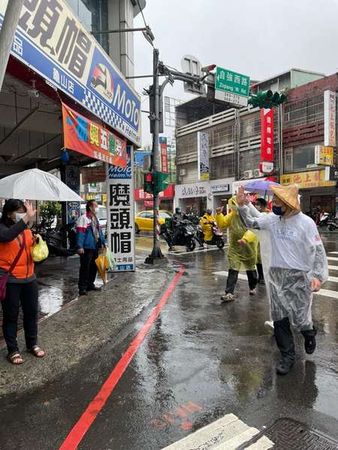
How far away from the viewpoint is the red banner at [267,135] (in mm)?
28250

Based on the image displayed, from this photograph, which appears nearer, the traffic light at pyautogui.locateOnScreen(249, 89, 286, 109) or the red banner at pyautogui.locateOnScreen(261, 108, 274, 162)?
the traffic light at pyautogui.locateOnScreen(249, 89, 286, 109)

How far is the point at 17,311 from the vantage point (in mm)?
4332

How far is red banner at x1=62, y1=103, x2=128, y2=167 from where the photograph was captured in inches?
214

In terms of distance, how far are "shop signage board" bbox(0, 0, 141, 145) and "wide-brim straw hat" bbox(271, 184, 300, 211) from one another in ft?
10.0

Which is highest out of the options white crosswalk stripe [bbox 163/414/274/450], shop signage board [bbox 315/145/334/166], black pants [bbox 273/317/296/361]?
shop signage board [bbox 315/145/334/166]

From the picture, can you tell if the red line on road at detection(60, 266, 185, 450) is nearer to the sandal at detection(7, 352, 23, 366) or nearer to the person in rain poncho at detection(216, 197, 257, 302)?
the sandal at detection(7, 352, 23, 366)

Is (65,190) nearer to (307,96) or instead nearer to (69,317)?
(69,317)

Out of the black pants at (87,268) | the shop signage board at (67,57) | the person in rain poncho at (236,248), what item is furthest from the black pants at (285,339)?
the black pants at (87,268)

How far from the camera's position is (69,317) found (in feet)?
20.1

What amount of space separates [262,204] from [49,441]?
220 inches

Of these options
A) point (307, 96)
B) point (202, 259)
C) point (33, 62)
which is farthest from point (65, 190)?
point (307, 96)

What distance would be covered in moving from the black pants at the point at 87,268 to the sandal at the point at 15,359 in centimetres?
309

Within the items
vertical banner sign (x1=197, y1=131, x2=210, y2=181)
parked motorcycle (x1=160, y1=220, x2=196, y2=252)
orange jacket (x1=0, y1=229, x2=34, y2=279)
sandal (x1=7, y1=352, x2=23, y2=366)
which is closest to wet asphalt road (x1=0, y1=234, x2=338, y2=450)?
sandal (x1=7, y1=352, x2=23, y2=366)

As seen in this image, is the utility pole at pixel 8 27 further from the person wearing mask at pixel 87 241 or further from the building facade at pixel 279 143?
the building facade at pixel 279 143
